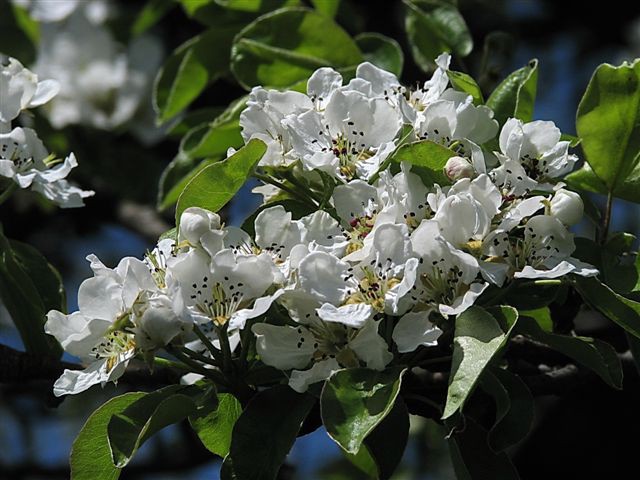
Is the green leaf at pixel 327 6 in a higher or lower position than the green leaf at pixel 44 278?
higher

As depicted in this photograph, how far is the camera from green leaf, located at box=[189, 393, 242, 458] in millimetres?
1521

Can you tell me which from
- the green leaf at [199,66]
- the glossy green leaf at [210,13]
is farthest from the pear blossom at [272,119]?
the glossy green leaf at [210,13]

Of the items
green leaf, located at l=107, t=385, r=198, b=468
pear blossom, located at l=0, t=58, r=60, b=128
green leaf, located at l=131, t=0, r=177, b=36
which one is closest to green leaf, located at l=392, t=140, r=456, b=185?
green leaf, located at l=107, t=385, r=198, b=468

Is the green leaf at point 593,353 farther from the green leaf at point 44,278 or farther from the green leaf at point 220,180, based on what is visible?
the green leaf at point 44,278

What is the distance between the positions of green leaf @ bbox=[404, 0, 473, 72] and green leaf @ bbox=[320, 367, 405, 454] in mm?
950

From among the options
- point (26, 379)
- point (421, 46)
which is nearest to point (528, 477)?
point (421, 46)

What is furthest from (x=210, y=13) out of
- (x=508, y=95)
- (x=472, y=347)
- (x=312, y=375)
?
(x=472, y=347)

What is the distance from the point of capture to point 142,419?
4.74 feet

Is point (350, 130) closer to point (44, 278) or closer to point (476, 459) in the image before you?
point (476, 459)

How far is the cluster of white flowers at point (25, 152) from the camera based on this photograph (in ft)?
5.74

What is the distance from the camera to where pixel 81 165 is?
129 inches

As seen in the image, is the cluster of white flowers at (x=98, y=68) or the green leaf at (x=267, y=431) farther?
the cluster of white flowers at (x=98, y=68)

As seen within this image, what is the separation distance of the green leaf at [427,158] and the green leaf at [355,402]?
0.91 ft

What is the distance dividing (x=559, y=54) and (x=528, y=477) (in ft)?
5.68
